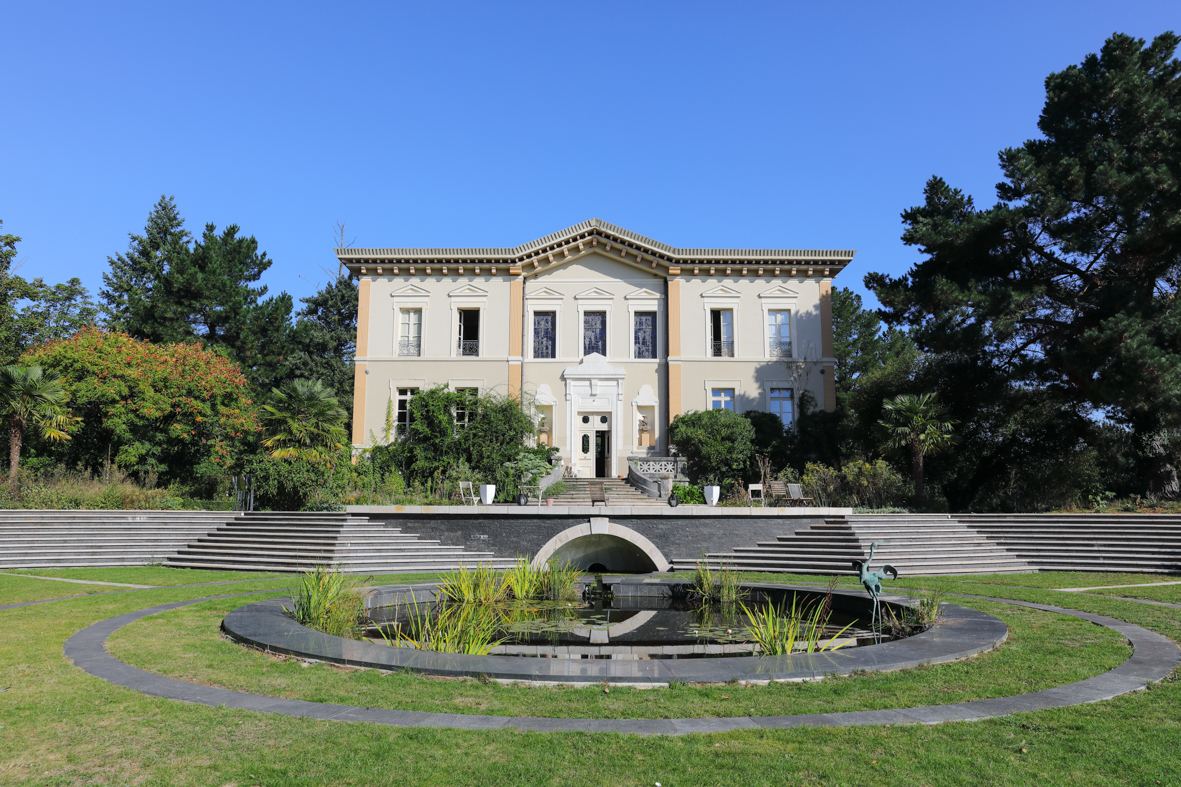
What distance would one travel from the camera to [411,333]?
2894 cm

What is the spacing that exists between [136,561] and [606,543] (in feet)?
35.6

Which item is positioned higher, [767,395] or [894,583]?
[767,395]

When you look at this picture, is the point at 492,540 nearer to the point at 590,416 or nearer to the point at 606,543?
the point at 606,543

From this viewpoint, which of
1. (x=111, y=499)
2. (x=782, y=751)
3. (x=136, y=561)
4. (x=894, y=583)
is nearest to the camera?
(x=782, y=751)

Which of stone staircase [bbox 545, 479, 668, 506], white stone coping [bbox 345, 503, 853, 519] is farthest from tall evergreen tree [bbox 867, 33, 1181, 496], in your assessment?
stone staircase [bbox 545, 479, 668, 506]

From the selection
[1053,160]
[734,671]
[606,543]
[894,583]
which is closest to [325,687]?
[734,671]

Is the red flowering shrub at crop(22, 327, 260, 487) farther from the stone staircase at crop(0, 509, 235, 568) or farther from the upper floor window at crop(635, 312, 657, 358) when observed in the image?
the upper floor window at crop(635, 312, 657, 358)

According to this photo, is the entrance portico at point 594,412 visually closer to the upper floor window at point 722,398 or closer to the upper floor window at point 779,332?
the upper floor window at point 722,398

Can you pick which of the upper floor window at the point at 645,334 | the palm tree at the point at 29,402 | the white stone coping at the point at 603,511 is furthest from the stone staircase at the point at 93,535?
the upper floor window at the point at 645,334

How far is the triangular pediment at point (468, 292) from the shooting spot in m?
28.8

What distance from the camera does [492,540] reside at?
1702 cm

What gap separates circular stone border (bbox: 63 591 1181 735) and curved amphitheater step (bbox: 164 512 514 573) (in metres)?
9.31

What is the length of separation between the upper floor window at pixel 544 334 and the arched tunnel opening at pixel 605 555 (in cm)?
1160

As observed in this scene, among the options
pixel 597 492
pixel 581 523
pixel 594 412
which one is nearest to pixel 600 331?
pixel 594 412
